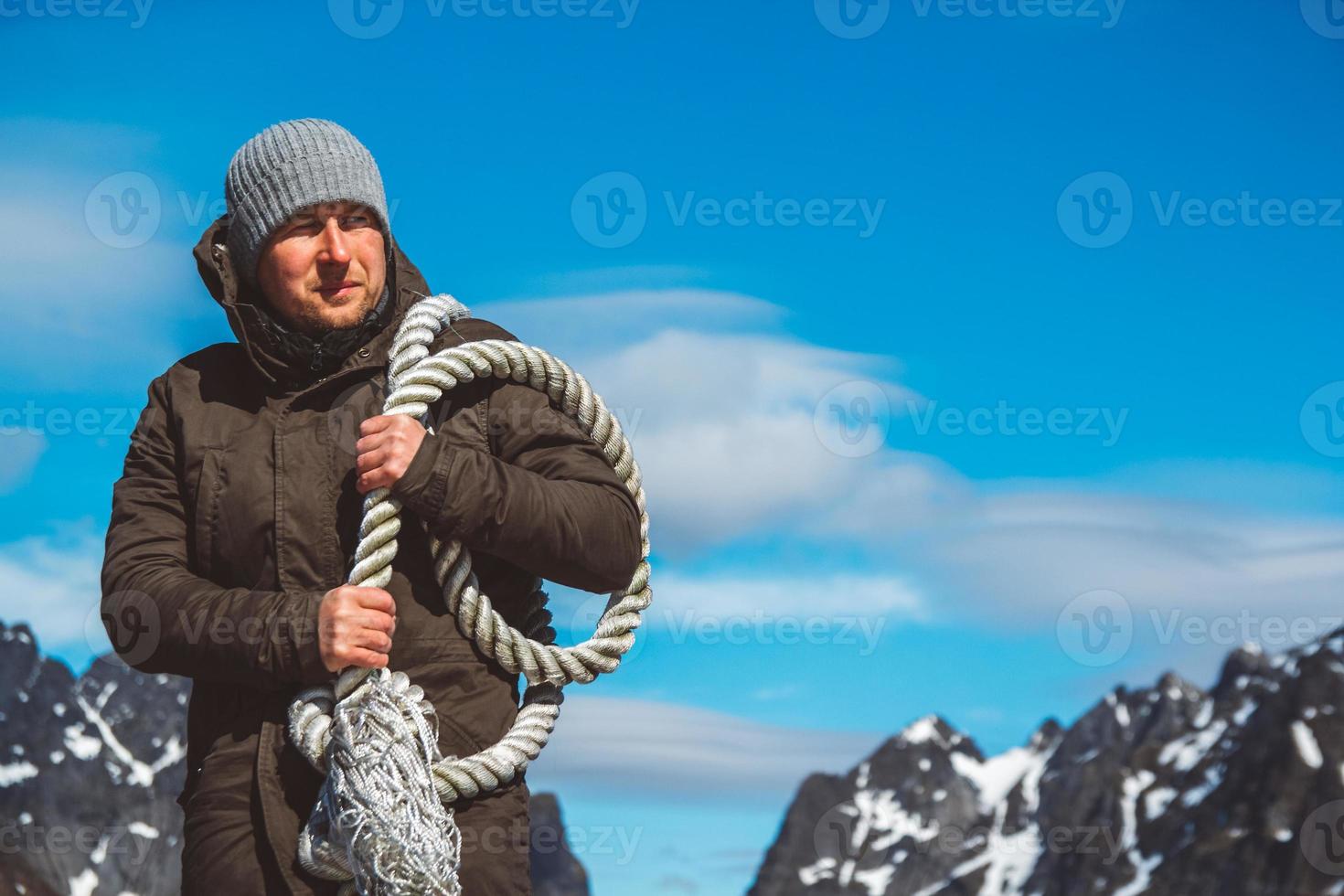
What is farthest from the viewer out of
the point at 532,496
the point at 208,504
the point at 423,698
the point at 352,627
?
the point at 208,504

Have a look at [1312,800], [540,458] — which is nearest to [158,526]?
[540,458]

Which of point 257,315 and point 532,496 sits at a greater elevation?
point 257,315

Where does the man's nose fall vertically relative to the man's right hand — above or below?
above

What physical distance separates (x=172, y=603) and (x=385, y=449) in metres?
0.93

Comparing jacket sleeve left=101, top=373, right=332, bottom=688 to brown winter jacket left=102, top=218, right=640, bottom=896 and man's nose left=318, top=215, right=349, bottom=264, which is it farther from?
man's nose left=318, top=215, right=349, bottom=264

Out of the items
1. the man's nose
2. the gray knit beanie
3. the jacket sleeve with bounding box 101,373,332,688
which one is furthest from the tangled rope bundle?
the gray knit beanie

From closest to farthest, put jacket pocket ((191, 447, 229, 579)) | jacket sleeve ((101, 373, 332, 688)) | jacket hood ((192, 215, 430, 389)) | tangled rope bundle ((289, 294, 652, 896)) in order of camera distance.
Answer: tangled rope bundle ((289, 294, 652, 896))
jacket sleeve ((101, 373, 332, 688))
jacket pocket ((191, 447, 229, 579))
jacket hood ((192, 215, 430, 389))

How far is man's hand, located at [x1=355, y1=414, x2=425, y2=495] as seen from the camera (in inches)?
203

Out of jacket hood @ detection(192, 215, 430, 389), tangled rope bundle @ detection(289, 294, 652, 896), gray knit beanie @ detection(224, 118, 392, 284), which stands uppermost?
gray knit beanie @ detection(224, 118, 392, 284)

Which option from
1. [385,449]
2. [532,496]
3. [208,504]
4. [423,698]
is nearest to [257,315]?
[208,504]

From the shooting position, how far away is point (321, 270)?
5613 mm

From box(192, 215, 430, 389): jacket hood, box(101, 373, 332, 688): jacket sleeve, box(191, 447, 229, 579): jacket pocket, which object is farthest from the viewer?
box(192, 215, 430, 389): jacket hood

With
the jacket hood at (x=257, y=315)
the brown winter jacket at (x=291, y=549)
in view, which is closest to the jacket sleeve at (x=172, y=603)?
the brown winter jacket at (x=291, y=549)

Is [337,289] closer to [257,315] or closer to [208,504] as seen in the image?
[257,315]
